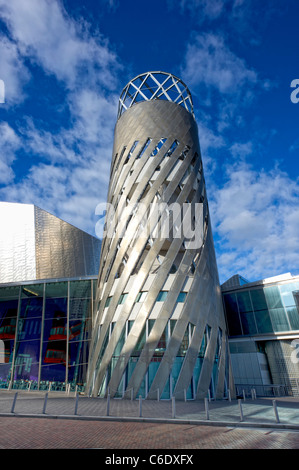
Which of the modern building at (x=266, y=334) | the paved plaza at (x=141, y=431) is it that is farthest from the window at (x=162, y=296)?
the modern building at (x=266, y=334)

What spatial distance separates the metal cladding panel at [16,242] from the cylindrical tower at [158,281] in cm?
1625

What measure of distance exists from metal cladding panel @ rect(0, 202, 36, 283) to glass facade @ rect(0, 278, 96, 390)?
6.92m

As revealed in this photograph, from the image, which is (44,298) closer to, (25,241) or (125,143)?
(25,241)

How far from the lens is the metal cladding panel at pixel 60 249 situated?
1427 inches

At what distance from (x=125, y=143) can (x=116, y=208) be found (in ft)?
22.9

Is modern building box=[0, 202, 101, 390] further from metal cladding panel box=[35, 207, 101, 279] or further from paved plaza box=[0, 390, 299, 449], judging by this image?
paved plaza box=[0, 390, 299, 449]

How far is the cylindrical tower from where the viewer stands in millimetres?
17203

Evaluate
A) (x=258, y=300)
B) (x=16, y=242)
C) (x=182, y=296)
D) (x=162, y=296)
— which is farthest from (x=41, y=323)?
(x=258, y=300)

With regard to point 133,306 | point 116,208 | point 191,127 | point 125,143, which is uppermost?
point 191,127

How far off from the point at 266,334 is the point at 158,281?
1429cm

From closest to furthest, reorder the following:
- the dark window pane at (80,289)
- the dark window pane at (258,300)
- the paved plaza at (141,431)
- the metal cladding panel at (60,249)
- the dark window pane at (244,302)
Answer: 1. the paved plaza at (141,431)
2. the dark window pane at (80,289)
3. the dark window pane at (258,300)
4. the dark window pane at (244,302)
5. the metal cladding panel at (60,249)

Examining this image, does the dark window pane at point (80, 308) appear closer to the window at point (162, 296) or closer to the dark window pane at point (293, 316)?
the window at point (162, 296)

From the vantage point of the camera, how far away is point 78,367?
23.5 meters
